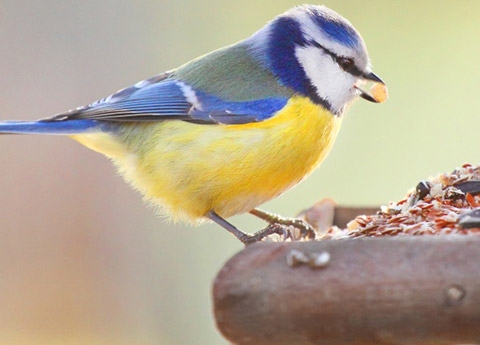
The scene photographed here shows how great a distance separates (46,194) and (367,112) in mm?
2431

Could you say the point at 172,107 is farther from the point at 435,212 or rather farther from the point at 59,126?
the point at 435,212

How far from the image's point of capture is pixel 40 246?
5344 millimetres

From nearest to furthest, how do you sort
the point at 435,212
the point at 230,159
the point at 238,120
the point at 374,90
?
the point at 435,212 < the point at 230,159 < the point at 238,120 < the point at 374,90

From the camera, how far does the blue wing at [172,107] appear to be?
2410 millimetres

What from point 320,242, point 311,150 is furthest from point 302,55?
point 320,242

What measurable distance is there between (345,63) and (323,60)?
0.07m

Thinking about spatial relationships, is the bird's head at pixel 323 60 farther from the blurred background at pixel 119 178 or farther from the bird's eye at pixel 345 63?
the blurred background at pixel 119 178

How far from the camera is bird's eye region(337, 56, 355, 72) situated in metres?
2.48

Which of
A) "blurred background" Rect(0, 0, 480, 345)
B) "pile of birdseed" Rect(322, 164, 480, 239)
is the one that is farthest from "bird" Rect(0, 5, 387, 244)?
"blurred background" Rect(0, 0, 480, 345)

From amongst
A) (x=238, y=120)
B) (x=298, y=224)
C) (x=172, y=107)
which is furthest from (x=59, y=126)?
(x=298, y=224)

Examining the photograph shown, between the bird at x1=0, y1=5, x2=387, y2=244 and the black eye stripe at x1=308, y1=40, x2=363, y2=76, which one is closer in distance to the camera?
the bird at x1=0, y1=5, x2=387, y2=244

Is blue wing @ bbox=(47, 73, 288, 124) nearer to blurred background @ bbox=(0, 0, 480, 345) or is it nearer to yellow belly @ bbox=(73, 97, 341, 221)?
yellow belly @ bbox=(73, 97, 341, 221)

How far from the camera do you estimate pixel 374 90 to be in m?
2.61

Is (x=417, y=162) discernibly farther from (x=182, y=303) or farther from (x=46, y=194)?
(x=46, y=194)
